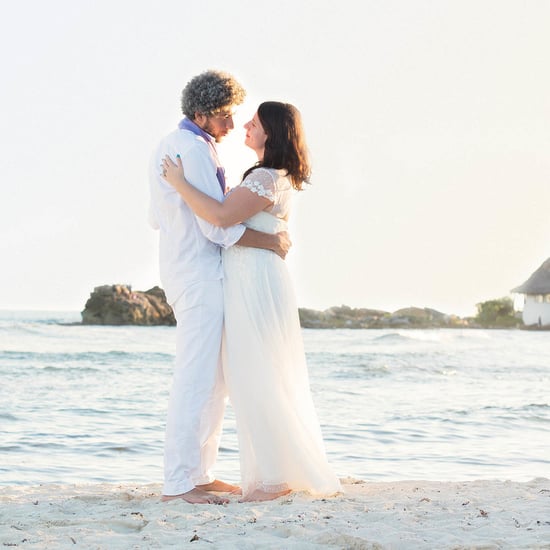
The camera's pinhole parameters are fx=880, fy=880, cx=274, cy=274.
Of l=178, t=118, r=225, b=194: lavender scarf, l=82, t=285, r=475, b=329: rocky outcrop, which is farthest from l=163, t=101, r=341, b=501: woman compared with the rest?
l=82, t=285, r=475, b=329: rocky outcrop

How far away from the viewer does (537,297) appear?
1529 inches

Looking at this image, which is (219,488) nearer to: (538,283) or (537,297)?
(538,283)

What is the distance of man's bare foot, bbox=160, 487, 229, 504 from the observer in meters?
3.75

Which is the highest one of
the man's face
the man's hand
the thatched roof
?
the thatched roof

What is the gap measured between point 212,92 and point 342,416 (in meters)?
5.76

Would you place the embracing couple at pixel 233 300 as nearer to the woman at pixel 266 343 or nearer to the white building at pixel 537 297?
the woman at pixel 266 343

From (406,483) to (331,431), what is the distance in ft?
10.6

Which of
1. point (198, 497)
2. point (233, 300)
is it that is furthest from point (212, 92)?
point (198, 497)

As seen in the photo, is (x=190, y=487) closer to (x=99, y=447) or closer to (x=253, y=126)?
(x=253, y=126)

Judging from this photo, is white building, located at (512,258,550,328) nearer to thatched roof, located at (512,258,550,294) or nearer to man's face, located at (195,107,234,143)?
thatched roof, located at (512,258,550,294)

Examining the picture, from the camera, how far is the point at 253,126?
3994mm

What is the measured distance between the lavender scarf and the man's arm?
0.25 meters

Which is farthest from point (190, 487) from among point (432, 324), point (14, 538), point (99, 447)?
point (432, 324)

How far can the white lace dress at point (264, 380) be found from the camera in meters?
3.90
